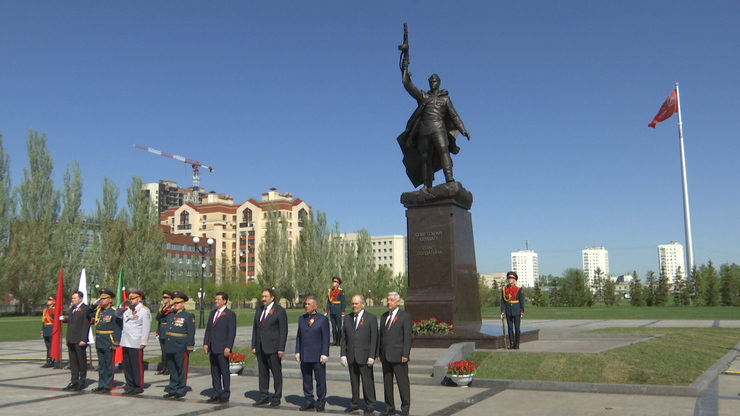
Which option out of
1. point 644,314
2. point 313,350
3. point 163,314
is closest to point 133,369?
point 163,314

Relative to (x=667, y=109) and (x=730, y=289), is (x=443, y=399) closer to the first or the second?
(x=667, y=109)

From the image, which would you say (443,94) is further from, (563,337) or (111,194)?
(111,194)

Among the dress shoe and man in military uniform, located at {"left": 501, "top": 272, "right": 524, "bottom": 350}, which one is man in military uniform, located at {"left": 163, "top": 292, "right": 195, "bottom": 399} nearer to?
the dress shoe

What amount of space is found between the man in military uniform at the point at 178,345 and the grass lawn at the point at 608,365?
16.0 ft

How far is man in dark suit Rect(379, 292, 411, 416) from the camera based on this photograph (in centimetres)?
757

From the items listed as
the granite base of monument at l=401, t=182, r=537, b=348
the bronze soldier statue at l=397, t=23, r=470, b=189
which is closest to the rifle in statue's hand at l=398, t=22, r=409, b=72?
the bronze soldier statue at l=397, t=23, r=470, b=189

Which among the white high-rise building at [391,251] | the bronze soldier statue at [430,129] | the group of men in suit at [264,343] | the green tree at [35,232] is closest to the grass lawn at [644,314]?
the bronze soldier statue at [430,129]

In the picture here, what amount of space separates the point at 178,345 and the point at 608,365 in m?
6.90

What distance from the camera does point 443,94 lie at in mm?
15172

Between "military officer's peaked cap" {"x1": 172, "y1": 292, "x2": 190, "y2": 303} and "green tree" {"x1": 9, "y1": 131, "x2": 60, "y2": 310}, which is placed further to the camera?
"green tree" {"x1": 9, "y1": 131, "x2": 60, "y2": 310}

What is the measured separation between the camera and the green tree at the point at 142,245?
4853 cm

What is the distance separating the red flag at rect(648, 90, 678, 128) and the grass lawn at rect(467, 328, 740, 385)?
35899 mm

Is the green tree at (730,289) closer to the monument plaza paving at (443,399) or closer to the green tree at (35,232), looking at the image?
the monument plaza paving at (443,399)

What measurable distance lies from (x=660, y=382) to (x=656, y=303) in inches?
1999
